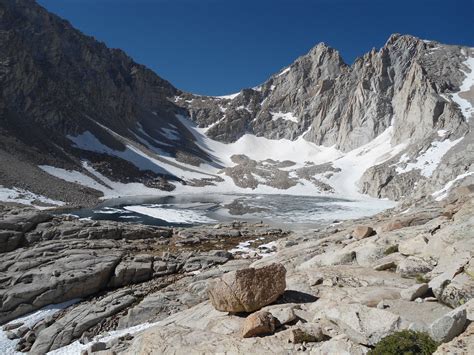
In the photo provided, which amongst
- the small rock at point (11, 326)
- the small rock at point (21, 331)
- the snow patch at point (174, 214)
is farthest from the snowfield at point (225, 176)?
the small rock at point (21, 331)

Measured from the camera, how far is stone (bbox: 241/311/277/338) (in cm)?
1186

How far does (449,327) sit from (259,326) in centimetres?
523

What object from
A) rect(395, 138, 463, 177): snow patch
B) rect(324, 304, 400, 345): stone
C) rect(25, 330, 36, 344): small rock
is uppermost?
rect(395, 138, 463, 177): snow patch

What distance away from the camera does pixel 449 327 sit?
9055 millimetres

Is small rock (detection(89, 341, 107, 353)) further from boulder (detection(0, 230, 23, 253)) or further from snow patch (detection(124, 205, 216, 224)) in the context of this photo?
snow patch (detection(124, 205, 216, 224))

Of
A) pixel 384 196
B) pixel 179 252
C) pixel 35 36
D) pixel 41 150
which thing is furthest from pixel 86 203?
pixel 35 36

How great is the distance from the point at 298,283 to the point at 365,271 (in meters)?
3.13

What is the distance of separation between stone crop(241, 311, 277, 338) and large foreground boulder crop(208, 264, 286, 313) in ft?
4.97

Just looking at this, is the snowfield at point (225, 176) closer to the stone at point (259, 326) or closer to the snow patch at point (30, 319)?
the snow patch at point (30, 319)

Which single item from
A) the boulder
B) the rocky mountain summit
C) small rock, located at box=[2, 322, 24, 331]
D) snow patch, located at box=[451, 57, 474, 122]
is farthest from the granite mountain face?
small rock, located at box=[2, 322, 24, 331]

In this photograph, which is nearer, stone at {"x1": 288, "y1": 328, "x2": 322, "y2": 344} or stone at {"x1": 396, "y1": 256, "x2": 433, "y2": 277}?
stone at {"x1": 288, "y1": 328, "x2": 322, "y2": 344}

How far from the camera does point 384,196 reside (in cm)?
12675

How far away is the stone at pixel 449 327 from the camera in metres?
9.06

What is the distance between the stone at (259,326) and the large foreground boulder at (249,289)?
1.52 meters
